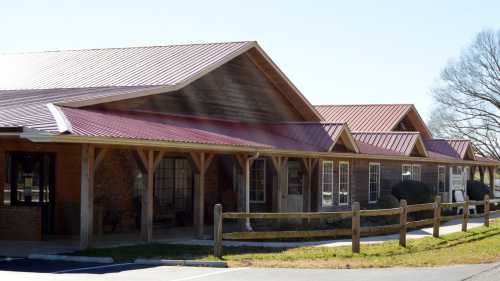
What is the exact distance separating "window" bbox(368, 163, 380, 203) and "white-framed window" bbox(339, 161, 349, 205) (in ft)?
6.85

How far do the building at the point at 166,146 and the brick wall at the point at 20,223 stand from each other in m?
0.02

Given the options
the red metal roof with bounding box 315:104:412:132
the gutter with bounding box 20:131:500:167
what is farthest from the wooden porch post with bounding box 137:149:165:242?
the red metal roof with bounding box 315:104:412:132

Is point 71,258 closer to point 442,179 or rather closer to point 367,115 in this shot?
point 442,179

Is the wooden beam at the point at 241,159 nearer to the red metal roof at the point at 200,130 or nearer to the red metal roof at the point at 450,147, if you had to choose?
the red metal roof at the point at 200,130

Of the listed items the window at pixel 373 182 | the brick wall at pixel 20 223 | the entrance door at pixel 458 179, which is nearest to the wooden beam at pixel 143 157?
the brick wall at pixel 20 223

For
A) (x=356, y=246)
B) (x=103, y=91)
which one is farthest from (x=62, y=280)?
(x=103, y=91)

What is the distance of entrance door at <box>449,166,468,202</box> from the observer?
3862 centimetres

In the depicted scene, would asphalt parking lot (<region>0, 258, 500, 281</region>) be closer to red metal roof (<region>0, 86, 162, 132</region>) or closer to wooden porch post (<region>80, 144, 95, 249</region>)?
wooden porch post (<region>80, 144, 95, 249</region>)

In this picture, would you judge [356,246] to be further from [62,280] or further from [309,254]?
[62,280]

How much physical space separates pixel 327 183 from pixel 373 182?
4484mm

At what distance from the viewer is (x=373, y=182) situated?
32.8 metres

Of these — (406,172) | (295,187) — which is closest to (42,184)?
(295,187)

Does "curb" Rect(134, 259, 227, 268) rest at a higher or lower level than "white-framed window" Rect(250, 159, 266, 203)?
lower

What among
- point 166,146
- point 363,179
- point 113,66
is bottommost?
point 363,179
